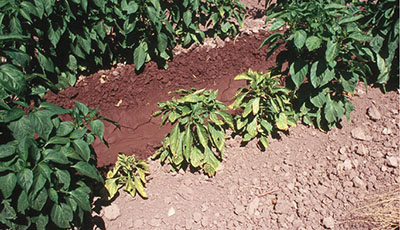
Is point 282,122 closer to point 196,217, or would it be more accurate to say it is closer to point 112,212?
point 196,217

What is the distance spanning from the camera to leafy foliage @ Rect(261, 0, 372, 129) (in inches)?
123

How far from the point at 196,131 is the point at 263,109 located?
0.82m

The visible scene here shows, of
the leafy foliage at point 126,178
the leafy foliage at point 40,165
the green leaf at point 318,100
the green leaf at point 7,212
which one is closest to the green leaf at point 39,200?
the leafy foliage at point 40,165

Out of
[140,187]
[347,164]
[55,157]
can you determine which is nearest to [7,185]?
[55,157]

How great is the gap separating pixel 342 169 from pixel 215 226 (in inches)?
59.2

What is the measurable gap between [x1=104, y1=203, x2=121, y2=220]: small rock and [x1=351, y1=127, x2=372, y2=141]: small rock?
279 centimetres

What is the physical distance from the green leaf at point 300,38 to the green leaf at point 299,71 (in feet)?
0.86

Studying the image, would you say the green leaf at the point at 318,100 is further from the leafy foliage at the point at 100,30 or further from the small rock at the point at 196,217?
the leafy foliage at the point at 100,30

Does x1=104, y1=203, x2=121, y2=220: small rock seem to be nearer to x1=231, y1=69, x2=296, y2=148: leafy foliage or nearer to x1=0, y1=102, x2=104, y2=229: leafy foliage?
x1=0, y1=102, x2=104, y2=229: leafy foliage

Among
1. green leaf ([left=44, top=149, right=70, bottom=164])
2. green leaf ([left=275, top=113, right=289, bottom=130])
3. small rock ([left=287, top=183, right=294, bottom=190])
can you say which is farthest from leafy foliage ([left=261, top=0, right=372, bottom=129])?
green leaf ([left=44, top=149, right=70, bottom=164])

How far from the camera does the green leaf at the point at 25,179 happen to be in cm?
217

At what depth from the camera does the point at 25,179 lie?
2186mm

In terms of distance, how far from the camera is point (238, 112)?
14.0ft

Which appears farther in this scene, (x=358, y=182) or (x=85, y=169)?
(x=358, y=182)
